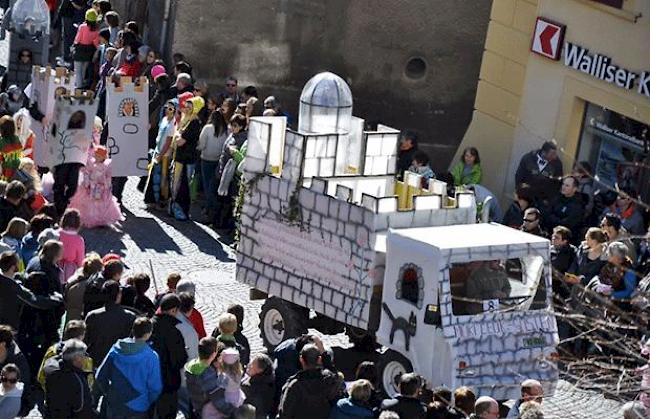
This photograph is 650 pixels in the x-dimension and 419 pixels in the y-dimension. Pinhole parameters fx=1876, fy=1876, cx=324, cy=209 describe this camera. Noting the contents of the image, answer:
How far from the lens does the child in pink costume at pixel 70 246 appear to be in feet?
60.4

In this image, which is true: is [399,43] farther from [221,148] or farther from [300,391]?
[300,391]

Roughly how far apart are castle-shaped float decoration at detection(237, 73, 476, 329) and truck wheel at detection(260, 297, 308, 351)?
19 centimetres

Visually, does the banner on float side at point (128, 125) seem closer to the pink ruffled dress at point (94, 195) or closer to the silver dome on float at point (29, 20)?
the pink ruffled dress at point (94, 195)

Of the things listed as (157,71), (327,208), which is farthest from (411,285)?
→ (157,71)

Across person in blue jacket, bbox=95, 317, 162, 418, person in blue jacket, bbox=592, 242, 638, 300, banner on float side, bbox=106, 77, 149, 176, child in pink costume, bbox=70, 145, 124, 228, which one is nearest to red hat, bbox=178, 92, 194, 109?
banner on float side, bbox=106, 77, 149, 176

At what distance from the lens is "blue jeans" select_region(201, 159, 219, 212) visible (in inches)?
920

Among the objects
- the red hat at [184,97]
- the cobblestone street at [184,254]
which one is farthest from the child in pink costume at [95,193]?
the red hat at [184,97]

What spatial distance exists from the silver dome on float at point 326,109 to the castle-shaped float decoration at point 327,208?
0.01 meters

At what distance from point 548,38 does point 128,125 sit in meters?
5.45

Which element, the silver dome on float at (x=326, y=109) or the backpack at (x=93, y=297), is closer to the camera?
the backpack at (x=93, y=297)

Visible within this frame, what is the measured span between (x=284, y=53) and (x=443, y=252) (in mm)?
11799

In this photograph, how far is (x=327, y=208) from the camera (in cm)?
1778

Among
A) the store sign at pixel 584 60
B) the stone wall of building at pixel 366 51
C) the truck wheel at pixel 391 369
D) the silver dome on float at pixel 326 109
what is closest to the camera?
the truck wheel at pixel 391 369

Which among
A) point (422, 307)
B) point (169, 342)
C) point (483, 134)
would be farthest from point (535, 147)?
point (169, 342)
